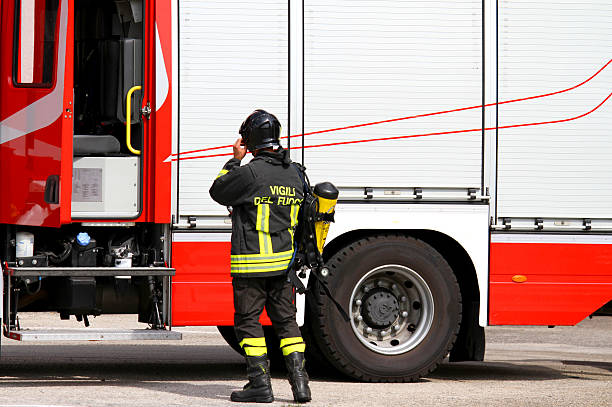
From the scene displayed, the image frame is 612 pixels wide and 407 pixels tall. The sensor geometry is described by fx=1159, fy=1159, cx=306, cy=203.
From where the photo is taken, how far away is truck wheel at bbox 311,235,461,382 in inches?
352

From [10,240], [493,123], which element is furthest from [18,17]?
[493,123]

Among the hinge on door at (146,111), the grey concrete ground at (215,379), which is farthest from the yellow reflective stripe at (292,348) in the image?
the hinge on door at (146,111)

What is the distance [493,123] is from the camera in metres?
9.11

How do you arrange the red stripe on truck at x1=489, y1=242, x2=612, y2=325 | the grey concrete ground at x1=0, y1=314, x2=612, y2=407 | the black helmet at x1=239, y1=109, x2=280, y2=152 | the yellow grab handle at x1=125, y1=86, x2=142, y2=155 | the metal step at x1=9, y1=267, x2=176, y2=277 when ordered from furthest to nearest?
the red stripe on truck at x1=489, y1=242, x2=612, y2=325 → the yellow grab handle at x1=125, y1=86, x2=142, y2=155 → the metal step at x1=9, y1=267, x2=176, y2=277 → the grey concrete ground at x1=0, y1=314, x2=612, y2=407 → the black helmet at x1=239, y1=109, x2=280, y2=152

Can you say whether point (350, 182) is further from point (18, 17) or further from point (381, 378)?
point (18, 17)

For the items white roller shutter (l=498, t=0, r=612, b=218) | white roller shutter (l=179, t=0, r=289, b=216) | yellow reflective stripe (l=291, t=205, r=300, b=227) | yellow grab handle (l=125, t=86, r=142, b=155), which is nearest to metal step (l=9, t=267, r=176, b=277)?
white roller shutter (l=179, t=0, r=289, b=216)

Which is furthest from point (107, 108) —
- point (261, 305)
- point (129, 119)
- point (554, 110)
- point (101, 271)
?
point (554, 110)

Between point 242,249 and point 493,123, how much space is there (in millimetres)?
2544

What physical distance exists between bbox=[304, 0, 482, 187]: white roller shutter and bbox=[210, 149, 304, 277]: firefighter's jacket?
117 cm

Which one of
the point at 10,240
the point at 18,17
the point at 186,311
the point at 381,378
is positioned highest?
the point at 18,17

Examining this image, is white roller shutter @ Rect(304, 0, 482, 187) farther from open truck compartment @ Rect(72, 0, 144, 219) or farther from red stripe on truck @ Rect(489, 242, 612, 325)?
open truck compartment @ Rect(72, 0, 144, 219)

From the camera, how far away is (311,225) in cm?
787

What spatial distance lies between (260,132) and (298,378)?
1.66 meters

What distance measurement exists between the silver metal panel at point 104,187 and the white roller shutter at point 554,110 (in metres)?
2.87
